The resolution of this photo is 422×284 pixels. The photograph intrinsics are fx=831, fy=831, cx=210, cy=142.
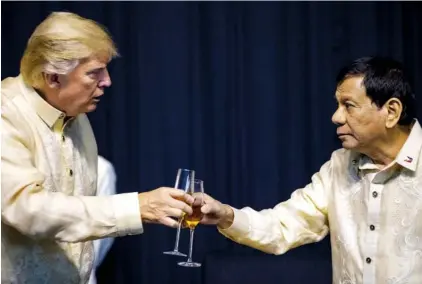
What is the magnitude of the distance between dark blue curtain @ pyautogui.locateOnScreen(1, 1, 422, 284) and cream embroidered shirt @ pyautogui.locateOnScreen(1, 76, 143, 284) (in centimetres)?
197

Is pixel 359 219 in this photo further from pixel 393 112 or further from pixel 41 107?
pixel 41 107

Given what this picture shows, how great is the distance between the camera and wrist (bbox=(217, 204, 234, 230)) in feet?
8.54

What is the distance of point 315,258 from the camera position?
387 centimetres

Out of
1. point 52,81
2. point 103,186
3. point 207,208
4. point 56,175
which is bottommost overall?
point 103,186

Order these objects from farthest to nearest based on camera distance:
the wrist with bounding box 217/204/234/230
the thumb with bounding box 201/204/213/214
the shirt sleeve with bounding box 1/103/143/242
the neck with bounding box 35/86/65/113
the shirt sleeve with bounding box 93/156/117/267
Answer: the shirt sleeve with bounding box 93/156/117/267 → the wrist with bounding box 217/204/234/230 → the thumb with bounding box 201/204/213/214 → the neck with bounding box 35/86/65/113 → the shirt sleeve with bounding box 1/103/143/242

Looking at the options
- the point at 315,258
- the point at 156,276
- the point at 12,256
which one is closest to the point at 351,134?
the point at 12,256

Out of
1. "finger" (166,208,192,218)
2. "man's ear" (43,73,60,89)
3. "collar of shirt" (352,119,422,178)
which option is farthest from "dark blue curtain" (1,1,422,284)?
"finger" (166,208,192,218)

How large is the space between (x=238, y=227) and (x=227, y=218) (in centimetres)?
5

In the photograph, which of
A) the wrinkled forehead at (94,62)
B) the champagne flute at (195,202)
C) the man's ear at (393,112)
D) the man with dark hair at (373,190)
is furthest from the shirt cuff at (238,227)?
the wrinkled forehead at (94,62)

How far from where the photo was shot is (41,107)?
2.32 meters

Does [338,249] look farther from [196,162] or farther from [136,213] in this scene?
[196,162]

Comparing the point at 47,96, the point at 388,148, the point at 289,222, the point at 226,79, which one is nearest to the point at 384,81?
the point at 388,148

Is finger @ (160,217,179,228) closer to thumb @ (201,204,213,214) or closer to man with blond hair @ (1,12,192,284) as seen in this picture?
man with blond hair @ (1,12,192,284)

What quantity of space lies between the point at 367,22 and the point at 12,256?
2800 millimetres
